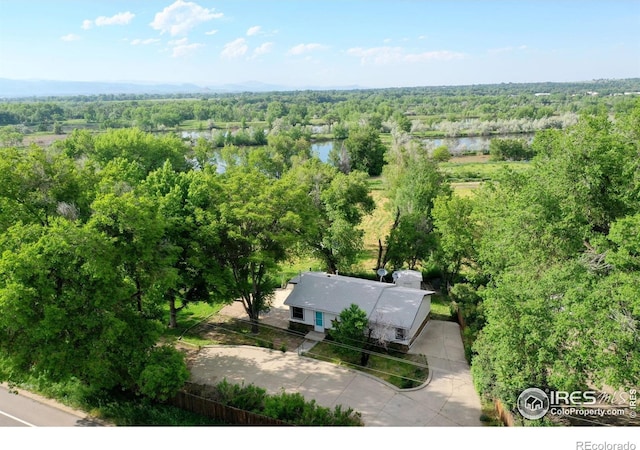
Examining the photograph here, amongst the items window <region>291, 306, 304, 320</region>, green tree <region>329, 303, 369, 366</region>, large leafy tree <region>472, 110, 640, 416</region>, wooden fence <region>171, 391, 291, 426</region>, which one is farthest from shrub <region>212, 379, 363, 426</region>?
window <region>291, 306, 304, 320</region>

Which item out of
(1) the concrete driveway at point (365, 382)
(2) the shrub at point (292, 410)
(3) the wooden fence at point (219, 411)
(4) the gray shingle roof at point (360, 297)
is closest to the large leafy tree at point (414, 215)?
(4) the gray shingle roof at point (360, 297)

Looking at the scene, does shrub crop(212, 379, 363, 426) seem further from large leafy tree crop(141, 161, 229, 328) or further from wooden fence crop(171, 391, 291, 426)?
large leafy tree crop(141, 161, 229, 328)

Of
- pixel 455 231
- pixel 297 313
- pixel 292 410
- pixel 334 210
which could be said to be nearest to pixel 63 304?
pixel 292 410

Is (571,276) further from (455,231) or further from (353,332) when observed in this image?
(455,231)

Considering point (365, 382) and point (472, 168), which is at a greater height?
point (472, 168)

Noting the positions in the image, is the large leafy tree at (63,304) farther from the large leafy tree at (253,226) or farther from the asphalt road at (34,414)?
the large leafy tree at (253,226)

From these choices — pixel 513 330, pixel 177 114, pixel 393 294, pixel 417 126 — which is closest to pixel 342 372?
pixel 393 294
